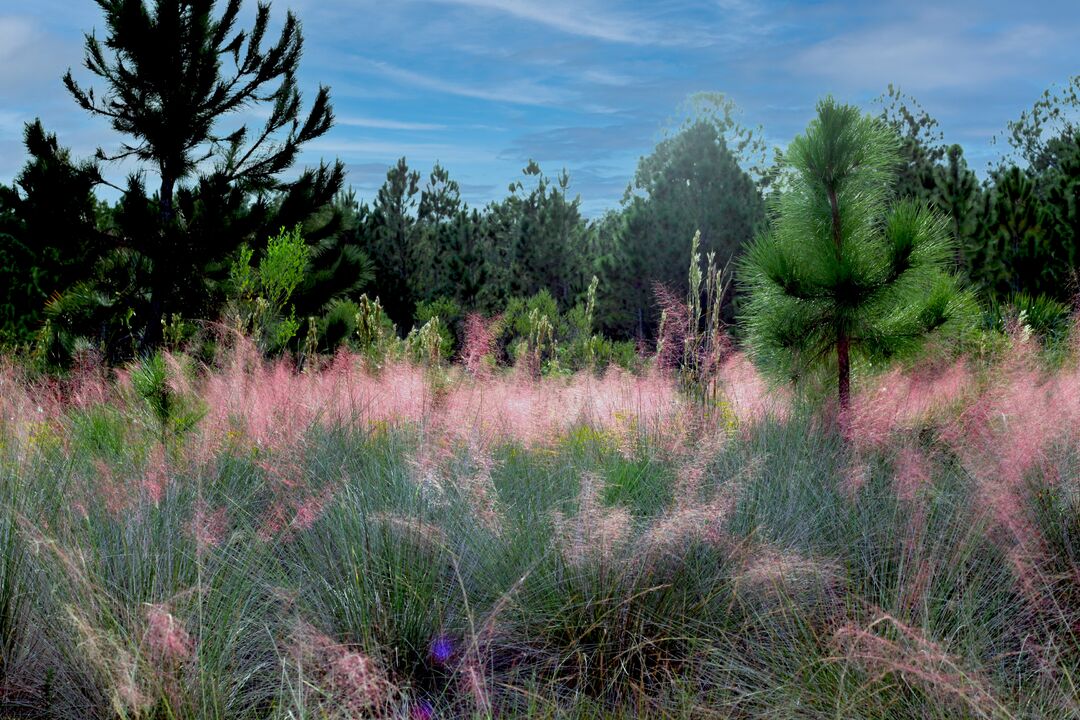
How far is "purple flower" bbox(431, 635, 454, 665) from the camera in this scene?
3088 mm

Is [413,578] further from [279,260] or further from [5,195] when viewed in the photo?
[5,195]

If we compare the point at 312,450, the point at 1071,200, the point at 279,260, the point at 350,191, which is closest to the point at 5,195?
the point at 279,260

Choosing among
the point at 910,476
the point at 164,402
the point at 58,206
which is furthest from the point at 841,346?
the point at 58,206

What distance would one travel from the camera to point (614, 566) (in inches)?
121

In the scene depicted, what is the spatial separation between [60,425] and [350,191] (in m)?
21.2

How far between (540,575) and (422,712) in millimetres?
627

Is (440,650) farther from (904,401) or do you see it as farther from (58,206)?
(58,206)

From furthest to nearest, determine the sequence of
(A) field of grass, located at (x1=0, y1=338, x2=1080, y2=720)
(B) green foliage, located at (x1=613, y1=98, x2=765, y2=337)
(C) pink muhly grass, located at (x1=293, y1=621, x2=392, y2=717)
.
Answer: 1. (B) green foliage, located at (x1=613, y1=98, x2=765, y2=337)
2. (A) field of grass, located at (x1=0, y1=338, x2=1080, y2=720)
3. (C) pink muhly grass, located at (x1=293, y1=621, x2=392, y2=717)

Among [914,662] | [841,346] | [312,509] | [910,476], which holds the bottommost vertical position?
[914,662]

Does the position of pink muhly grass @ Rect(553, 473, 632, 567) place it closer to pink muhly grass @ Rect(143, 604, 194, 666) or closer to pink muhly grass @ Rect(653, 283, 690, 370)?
pink muhly grass @ Rect(143, 604, 194, 666)

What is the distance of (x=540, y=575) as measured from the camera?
10.5 ft

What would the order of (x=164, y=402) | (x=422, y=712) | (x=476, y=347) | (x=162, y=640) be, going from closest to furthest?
(x=162, y=640) < (x=422, y=712) < (x=164, y=402) < (x=476, y=347)

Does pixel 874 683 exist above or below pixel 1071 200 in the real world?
below

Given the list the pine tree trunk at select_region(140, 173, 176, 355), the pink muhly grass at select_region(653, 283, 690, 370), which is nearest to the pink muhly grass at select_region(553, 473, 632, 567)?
the pink muhly grass at select_region(653, 283, 690, 370)
